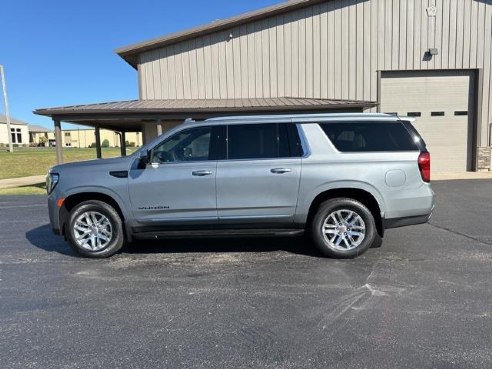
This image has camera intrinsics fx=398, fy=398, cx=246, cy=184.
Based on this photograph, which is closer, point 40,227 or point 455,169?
point 40,227

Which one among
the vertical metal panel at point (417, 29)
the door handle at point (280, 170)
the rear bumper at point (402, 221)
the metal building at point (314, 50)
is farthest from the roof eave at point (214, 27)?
the rear bumper at point (402, 221)

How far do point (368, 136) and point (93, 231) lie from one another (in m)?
4.03

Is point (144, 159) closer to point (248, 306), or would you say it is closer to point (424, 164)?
point (248, 306)

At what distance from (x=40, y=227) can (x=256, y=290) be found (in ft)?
17.9

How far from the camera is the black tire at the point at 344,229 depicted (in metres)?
5.37

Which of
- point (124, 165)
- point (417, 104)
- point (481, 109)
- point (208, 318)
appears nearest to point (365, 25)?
point (417, 104)

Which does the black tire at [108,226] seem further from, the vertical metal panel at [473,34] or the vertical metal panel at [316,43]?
the vertical metal panel at [473,34]

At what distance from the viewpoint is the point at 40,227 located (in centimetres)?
786

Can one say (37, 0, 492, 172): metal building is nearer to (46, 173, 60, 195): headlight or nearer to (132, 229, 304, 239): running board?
(46, 173, 60, 195): headlight

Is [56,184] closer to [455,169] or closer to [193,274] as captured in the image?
[193,274]

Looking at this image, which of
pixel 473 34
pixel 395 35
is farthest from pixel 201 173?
pixel 473 34

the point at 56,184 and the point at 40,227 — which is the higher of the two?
the point at 56,184

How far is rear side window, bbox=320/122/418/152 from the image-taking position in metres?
5.36

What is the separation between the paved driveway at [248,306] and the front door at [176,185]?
617 millimetres
